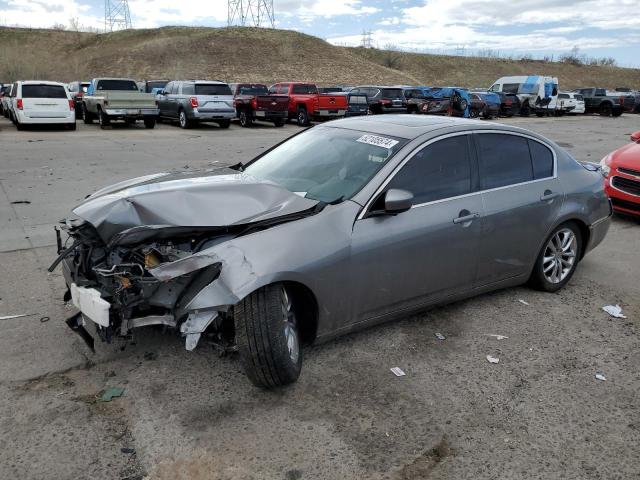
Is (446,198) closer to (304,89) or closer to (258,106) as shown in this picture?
(258,106)

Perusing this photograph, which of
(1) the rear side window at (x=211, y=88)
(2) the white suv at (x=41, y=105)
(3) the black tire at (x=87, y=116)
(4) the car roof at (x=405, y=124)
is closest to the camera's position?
(4) the car roof at (x=405, y=124)

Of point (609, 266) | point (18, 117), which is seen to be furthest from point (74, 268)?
point (18, 117)

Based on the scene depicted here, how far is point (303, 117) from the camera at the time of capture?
23.8 metres

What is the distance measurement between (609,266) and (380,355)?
356 centimetres

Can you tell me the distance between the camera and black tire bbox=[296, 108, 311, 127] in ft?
77.2

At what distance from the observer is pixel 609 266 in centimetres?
611

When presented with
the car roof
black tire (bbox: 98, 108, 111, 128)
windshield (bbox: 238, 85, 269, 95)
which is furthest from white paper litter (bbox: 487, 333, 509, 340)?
windshield (bbox: 238, 85, 269, 95)

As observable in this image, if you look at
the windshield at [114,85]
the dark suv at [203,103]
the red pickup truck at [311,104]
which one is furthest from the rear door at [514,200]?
the windshield at [114,85]

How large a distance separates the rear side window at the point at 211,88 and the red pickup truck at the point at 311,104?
3244mm

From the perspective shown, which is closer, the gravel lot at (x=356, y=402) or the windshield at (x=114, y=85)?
the gravel lot at (x=356, y=402)

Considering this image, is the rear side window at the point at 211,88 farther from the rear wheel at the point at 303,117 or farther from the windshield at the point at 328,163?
the windshield at the point at 328,163

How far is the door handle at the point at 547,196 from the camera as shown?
479cm

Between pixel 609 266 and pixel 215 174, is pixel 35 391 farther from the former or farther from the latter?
pixel 609 266

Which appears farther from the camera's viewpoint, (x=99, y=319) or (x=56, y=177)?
(x=56, y=177)
